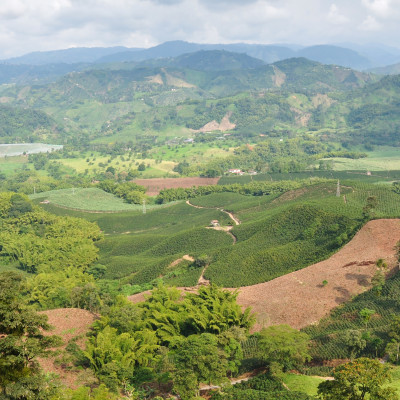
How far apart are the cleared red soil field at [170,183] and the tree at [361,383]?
125070 mm

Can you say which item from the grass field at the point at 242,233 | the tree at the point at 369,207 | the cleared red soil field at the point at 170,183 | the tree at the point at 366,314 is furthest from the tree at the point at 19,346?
the cleared red soil field at the point at 170,183

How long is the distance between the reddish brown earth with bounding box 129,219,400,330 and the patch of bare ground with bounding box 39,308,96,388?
34.9ft

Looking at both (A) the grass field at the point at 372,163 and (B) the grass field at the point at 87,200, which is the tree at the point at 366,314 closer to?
(B) the grass field at the point at 87,200

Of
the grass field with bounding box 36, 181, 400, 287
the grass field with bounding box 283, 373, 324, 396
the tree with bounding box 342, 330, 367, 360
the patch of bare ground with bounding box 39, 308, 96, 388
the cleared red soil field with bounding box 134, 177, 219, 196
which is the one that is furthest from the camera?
the cleared red soil field with bounding box 134, 177, 219, 196

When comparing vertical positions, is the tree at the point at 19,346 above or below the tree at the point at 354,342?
above

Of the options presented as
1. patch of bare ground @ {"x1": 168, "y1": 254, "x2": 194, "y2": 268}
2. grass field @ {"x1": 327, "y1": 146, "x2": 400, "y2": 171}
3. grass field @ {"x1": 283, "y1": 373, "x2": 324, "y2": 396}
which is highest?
grass field @ {"x1": 327, "y1": 146, "x2": 400, "y2": 171}

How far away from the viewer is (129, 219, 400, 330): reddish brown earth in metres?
46.2

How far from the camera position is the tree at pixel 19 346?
21953 millimetres

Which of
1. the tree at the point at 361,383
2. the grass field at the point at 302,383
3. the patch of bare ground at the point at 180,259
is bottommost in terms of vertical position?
the patch of bare ground at the point at 180,259

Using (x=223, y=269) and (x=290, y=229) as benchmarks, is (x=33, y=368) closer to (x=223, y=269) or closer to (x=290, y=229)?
(x=223, y=269)

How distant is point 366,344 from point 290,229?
34.5 m

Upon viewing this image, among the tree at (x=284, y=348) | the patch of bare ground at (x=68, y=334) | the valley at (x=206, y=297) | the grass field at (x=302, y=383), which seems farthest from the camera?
the patch of bare ground at (x=68, y=334)

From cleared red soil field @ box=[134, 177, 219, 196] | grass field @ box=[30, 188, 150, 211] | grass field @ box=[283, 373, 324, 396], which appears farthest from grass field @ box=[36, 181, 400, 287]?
cleared red soil field @ box=[134, 177, 219, 196]

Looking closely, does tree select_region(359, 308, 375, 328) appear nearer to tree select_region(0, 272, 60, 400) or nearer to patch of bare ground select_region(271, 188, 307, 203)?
tree select_region(0, 272, 60, 400)
